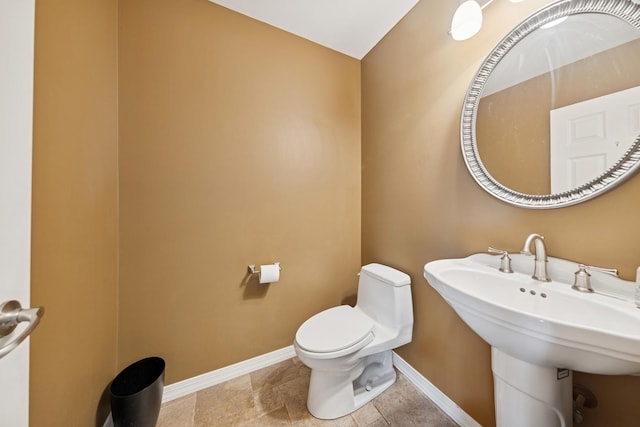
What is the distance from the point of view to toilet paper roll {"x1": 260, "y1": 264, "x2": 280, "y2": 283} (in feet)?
4.76

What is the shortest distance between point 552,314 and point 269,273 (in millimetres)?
1339

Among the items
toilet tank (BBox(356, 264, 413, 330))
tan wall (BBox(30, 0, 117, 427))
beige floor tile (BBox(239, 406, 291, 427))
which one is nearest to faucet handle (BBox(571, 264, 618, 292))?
toilet tank (BBox(356, 264, 413, 330))

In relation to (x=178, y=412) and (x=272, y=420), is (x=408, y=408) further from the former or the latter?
(x=178, y=412)

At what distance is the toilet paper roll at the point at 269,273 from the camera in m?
1.45

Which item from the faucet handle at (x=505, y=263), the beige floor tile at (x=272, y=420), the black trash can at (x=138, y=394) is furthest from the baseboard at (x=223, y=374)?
the faucet handle at (x=505, y=263)

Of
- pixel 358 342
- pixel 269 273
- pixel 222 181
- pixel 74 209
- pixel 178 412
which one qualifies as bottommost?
pixel 178 412

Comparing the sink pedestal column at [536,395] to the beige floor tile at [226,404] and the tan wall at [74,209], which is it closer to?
the beige floor tile at [226,404]

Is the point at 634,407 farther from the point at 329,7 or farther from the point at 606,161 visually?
the point at 329,7

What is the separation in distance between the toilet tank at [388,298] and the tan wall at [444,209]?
0.09 meters

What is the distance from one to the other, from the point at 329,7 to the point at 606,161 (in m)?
1.59

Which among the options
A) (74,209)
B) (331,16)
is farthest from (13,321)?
(331,16)

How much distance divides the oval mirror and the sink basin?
0.29 meters

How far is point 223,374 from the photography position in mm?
1427

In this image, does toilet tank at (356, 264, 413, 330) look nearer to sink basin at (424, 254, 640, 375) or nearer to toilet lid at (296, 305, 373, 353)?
toilet lid at (296, 305, 373, 353)
